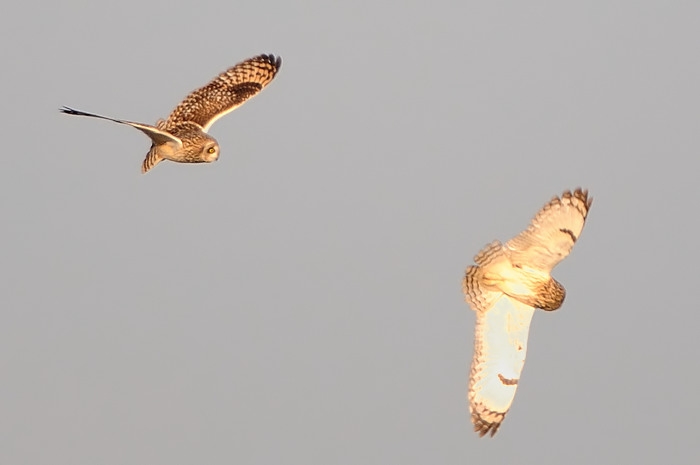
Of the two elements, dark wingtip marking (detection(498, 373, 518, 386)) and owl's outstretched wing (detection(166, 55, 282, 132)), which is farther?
owl's outstretched wing (detection(166, 55, 282, 132))

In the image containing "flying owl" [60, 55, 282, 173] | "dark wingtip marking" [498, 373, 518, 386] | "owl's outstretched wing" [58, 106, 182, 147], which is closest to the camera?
"owl's outstretched wing" [58, 106, 182, 147]

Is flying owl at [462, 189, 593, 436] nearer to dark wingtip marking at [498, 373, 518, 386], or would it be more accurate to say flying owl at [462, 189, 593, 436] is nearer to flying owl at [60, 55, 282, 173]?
dark wingtip marking at [498, 373, 518, 386]

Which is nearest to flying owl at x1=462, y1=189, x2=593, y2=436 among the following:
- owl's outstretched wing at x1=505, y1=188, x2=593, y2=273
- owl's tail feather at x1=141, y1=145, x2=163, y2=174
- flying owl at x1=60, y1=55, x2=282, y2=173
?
owl's outstretched wing at x1=505, y1=188, x2=593, y2=273

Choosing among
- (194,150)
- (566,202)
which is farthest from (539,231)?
(194,150)

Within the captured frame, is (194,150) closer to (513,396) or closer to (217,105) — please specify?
(217,105)

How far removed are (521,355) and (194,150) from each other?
496 cm

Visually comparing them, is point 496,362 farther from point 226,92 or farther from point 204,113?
point 226,92

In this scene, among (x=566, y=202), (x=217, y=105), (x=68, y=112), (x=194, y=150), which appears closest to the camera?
(x=68, y=112)

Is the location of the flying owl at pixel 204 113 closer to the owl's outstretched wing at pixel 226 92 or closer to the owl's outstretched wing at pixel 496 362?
the owl's outstretched wing at pixel 226 92

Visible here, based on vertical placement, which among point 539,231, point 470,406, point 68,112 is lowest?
point 470,406

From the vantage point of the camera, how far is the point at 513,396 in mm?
18109

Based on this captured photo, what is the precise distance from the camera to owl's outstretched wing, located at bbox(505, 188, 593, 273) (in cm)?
1602

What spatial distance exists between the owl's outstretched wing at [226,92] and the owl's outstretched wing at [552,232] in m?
5.03

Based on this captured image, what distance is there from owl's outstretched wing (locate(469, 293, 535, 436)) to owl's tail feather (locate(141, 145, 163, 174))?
15.3 ft
